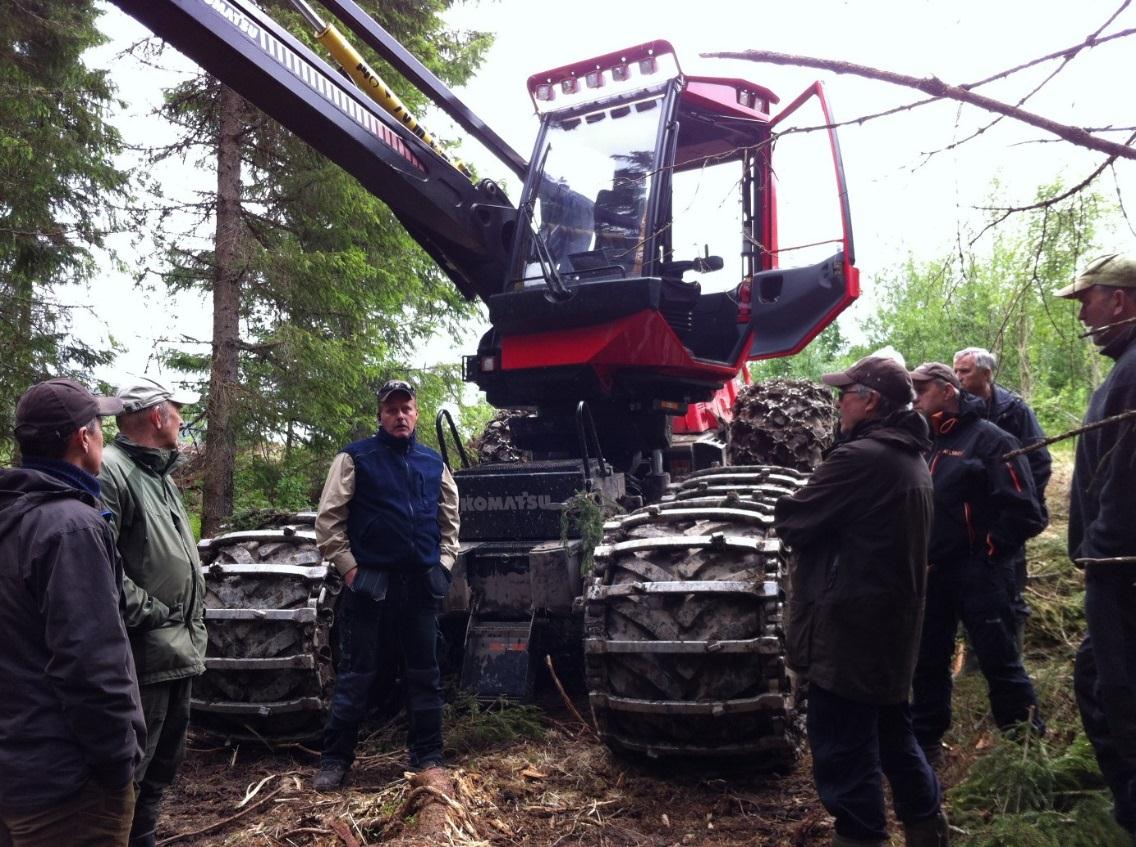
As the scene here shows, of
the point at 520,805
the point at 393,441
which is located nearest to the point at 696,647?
the point at 520,805

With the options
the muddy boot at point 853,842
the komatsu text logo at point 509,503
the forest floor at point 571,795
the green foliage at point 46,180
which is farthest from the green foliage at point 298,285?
the muddy boot at point 853,842

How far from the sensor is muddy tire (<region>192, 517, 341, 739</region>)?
481 centimetres

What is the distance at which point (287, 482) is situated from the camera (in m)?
10.8

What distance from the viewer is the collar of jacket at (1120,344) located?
326 cm

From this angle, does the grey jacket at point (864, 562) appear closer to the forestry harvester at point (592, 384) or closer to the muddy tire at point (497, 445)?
the forestry harvester at point (592, 384)

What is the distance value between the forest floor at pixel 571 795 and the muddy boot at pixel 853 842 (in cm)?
57

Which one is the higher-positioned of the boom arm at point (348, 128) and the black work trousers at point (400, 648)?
the boom arm at point (348, 128)

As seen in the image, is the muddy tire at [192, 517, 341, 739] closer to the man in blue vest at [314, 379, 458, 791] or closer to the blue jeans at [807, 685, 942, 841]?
the man in blue vest at [314, 379, 458, 791]

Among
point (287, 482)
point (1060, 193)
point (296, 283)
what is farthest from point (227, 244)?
point (1060, 193)

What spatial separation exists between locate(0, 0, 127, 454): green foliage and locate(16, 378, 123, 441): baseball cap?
829 centimetres

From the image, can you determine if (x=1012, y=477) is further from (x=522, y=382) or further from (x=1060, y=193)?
(x=522, y=382)

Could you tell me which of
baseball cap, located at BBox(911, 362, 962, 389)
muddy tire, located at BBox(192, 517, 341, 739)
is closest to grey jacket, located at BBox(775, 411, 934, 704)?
baseball cap, located at BBox(911, 362, 962, 389)

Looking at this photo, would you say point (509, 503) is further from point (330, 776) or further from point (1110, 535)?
point (1110, 535)

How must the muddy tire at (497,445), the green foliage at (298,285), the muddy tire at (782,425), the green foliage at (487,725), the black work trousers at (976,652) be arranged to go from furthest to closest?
the green foliage at (298,285), the muddy tire at (497,445), the muddy tire at (782,425), the green foliage at (487,725), the black work trousers at (976,652)
